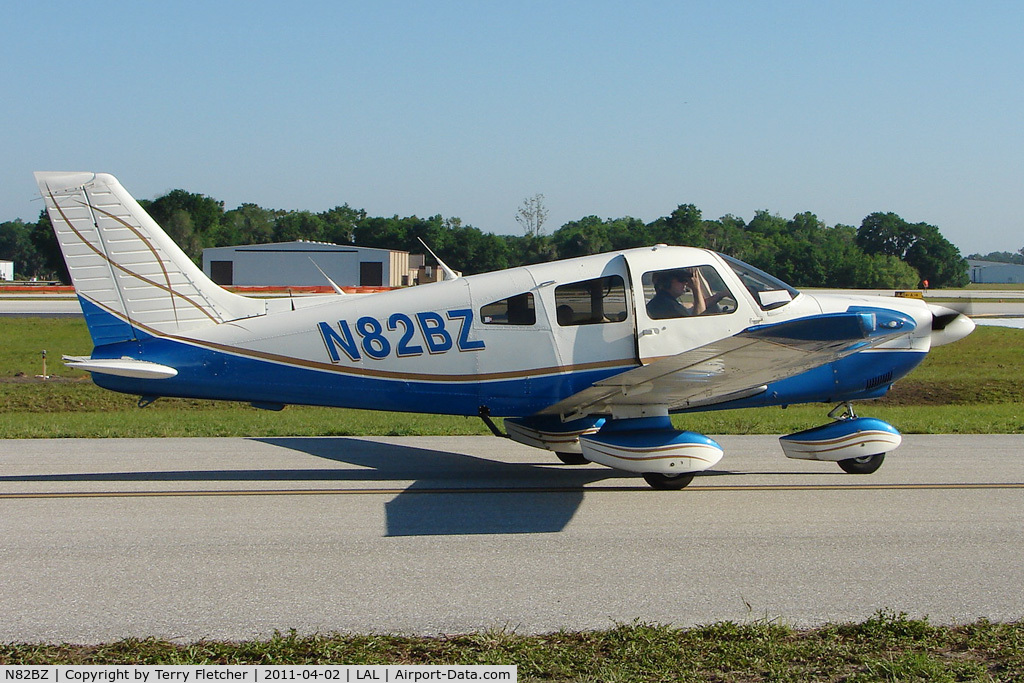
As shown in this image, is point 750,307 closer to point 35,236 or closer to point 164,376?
point 164,376

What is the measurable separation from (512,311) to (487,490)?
1.85 m

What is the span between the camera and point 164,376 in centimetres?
959

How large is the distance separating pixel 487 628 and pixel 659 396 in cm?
436

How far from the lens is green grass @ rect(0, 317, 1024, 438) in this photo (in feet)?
46.3

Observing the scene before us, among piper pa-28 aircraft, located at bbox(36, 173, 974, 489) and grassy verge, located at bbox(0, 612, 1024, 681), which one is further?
piper pa-28 aircraft, located at bbox(36, 173, 974, 489)

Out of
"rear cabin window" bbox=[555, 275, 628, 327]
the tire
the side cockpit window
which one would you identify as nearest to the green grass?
the tire

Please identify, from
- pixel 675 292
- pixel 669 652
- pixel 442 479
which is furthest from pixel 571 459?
pixel 669 652

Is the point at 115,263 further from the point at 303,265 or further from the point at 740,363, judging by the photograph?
the point at 303,265

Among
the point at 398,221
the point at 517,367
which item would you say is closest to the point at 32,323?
the point at 517,367

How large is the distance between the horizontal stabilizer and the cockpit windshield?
5915 millimetres

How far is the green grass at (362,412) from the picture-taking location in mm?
14102

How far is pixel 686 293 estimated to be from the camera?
9609 millimetres

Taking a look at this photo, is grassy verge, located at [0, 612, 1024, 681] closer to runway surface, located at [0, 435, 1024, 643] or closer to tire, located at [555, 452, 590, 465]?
runway surface, located at [0, 435, 1024, 643]

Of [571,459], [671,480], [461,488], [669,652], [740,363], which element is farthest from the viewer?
[571,459]
